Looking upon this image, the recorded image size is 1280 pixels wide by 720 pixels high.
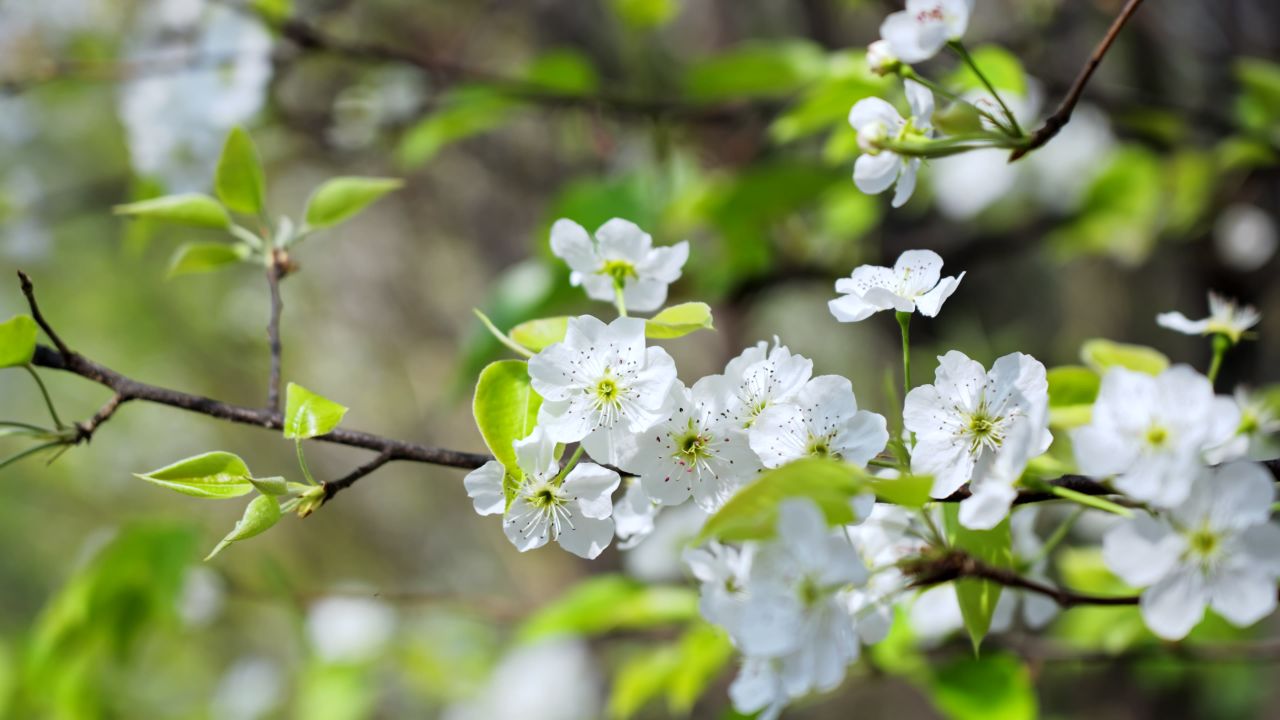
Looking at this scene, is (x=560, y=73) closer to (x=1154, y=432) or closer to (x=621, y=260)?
(x=621, y=260)

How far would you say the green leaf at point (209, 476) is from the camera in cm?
51

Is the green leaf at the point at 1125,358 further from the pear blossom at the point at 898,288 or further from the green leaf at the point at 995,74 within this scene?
the green leaf at the point at 995,74

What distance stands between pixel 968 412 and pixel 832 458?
0.28ft

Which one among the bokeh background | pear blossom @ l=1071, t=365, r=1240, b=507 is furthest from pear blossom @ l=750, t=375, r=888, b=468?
the bokeh background

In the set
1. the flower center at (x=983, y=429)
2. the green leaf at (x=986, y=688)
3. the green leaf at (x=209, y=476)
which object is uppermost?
the flower center at (x=983, y=429)

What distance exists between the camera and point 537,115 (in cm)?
218

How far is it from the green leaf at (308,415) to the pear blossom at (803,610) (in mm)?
253

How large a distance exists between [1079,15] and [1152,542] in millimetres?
1333

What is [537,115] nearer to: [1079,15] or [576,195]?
[576,195]

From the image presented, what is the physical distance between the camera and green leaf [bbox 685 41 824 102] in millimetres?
1237

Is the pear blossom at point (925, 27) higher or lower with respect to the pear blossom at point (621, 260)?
higher

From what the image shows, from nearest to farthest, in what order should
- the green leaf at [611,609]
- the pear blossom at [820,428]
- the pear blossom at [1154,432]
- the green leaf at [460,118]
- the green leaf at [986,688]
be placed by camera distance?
1. the pear blossom at [1154,432]
2. the pear blossom at [820,428]
3. the green leaf at [986,688]
4. the green leaf at [611,609]
5. the green leaf at [460,118]

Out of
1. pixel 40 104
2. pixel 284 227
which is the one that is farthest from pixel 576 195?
pixel 40 104

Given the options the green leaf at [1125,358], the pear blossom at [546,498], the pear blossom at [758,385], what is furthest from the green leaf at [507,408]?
the green leaf at [1125,358]
